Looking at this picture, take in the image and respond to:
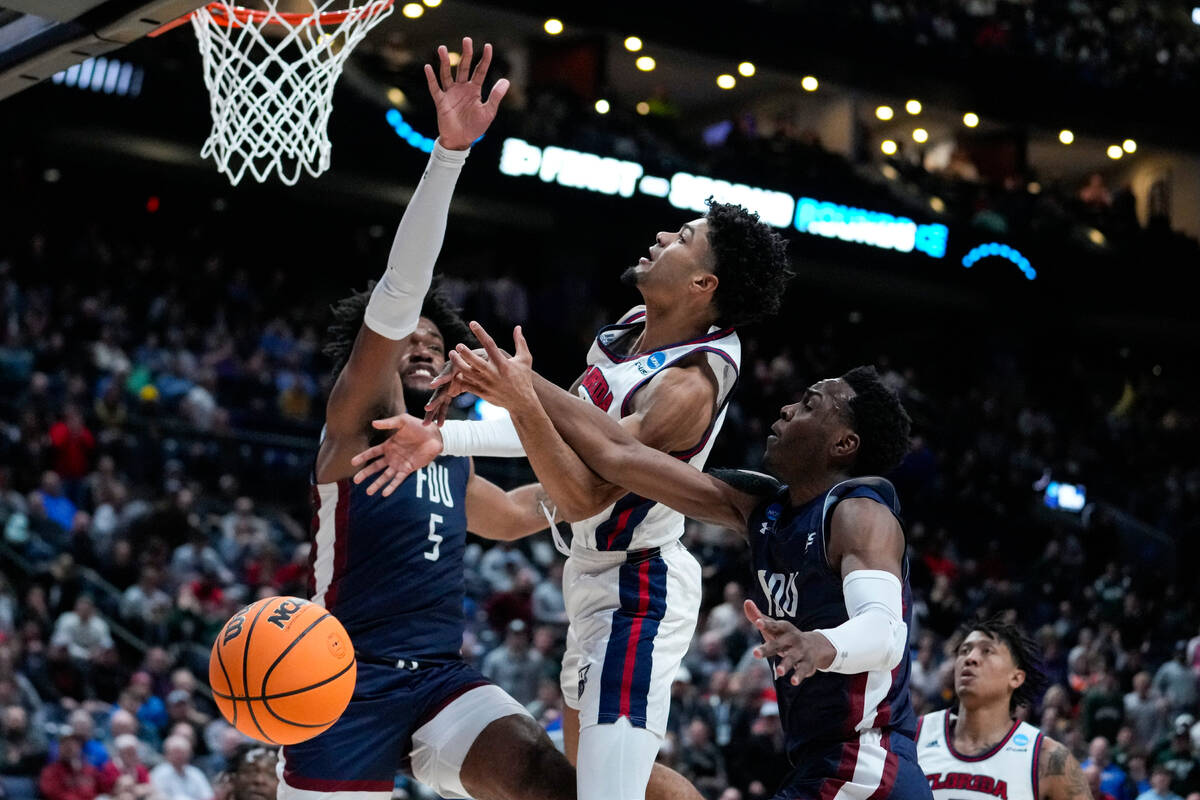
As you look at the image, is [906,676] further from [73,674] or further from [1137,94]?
[1137,94]

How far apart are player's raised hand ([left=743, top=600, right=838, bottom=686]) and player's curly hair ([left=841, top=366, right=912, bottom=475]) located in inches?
36.2

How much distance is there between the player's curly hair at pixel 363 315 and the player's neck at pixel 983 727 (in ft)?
8.24

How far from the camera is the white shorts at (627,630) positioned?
14.7ft

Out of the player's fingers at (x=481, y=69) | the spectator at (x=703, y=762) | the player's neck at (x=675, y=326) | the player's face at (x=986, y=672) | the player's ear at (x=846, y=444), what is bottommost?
the spectator at (x=703, y=762)

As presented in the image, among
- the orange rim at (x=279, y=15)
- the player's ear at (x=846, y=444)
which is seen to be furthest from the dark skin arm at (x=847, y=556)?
the orange rim at (x=279, y=15)

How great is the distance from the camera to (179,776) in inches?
348

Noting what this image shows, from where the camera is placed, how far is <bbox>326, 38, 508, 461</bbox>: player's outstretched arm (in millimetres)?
4348

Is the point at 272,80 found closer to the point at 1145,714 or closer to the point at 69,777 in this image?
the point at 69,777

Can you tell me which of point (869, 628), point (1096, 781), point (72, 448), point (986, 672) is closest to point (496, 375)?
point (869, 628)

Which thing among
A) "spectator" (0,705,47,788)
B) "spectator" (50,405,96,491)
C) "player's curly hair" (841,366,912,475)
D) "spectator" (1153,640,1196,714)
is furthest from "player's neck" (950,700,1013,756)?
"spectator" (50,405,96,491)

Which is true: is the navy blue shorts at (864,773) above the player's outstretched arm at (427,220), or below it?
below

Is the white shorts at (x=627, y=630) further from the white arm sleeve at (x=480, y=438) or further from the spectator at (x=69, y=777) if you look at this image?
the spectator at (x=69, y=777)

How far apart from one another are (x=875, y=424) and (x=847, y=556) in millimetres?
540

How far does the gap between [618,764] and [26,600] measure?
7.15 m
